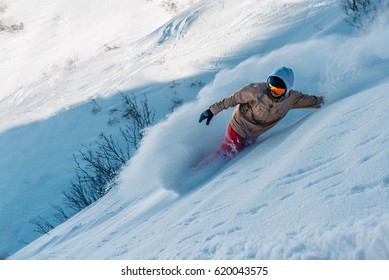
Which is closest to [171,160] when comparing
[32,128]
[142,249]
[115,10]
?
[142,249]

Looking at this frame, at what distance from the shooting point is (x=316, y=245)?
1.95 metres

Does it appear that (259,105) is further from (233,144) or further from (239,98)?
(233,144)

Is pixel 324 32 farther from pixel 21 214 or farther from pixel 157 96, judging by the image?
pixel 21 214

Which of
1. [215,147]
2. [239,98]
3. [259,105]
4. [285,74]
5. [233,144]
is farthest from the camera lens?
[215,147]

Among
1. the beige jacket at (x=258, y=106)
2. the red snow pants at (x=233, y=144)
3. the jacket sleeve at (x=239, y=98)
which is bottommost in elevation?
the red snow pants at (x=233, y=144)

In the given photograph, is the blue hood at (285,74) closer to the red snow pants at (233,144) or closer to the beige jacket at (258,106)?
the beige jacket at (258,106)

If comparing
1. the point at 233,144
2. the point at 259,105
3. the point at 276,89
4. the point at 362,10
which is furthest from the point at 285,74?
the point at 362,10

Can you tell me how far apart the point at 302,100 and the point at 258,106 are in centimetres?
54

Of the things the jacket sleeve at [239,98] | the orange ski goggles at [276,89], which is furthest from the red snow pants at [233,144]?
the orange ski goggles at [276,89]

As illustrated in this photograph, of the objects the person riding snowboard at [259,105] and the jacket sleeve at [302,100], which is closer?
the person riding snowboard at [259,105]

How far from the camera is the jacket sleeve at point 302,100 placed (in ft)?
15.4

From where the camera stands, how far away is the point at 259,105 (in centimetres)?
476

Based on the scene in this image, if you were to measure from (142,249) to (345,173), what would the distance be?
1.76 metres
